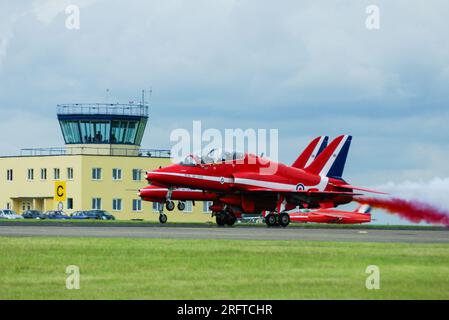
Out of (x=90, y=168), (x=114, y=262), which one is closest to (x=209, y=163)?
(x=114, y=262)

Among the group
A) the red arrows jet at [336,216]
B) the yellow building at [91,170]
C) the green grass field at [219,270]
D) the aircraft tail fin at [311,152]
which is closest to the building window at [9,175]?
the yellow building at [91,170]

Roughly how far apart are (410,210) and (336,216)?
28569 millimetres

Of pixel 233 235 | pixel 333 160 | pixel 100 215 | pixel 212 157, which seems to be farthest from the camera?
pixel 100 215

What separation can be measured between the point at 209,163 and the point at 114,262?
30798 millimetres

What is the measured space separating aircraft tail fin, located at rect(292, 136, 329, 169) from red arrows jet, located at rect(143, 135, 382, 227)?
3.08ft

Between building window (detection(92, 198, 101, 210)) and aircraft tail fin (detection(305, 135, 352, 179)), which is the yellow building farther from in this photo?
aircraft tail fin (detection(305, 135, 352, 179))

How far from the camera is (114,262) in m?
28.0

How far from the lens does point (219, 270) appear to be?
2631 cm

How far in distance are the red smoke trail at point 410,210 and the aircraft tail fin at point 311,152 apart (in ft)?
15.2

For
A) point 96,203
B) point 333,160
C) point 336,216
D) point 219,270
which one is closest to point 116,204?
point 96,203

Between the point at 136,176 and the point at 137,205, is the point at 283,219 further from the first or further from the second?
the point at 137,205

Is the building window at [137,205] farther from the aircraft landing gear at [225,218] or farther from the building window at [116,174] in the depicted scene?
the aircraft landing gear at [225,218]

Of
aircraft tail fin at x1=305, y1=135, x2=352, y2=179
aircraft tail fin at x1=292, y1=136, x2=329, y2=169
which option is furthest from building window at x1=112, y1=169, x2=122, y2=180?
Answer: aircraft tail fin at x1=305, y1=135, x2=352, y2=179

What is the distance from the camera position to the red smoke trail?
57.3 metres
